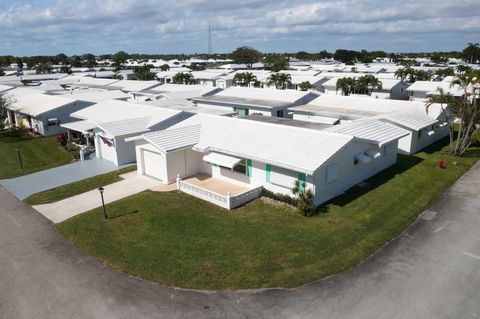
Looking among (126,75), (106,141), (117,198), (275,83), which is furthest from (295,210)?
(126,75)

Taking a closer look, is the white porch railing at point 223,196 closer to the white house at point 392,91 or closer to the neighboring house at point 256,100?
the neighboring house at point 256,100

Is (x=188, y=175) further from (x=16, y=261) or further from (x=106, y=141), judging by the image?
(x=16, y=261)

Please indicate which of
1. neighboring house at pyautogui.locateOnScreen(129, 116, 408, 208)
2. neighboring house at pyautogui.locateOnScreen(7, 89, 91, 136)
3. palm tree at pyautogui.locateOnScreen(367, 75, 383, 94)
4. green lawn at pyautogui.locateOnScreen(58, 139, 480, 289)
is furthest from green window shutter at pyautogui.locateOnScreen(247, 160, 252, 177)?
palm tree at pyautogui.locateOnScreen(367, 75, 383, 94)

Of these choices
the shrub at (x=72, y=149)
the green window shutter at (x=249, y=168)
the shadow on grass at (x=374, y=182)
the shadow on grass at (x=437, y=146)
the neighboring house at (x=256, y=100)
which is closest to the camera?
the shadow on grass at (x=374, y=182)

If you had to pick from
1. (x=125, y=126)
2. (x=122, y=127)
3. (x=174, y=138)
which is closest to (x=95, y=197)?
(x=174, y=138)

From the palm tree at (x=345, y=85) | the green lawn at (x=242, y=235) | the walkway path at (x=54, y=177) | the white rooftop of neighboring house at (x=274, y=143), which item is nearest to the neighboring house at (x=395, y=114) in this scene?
the green lawn at (x=242, y=235)

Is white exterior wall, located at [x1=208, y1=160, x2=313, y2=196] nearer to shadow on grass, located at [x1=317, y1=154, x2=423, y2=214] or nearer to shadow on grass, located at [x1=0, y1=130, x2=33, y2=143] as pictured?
shadow on grass, located at [x1=317, y1=154, x2=423, y2=214]

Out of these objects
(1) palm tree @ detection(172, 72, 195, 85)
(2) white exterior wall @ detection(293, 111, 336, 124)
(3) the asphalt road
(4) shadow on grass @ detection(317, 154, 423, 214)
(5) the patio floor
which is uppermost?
(1) palm tree @ detection(172, 72, 195, 85)
